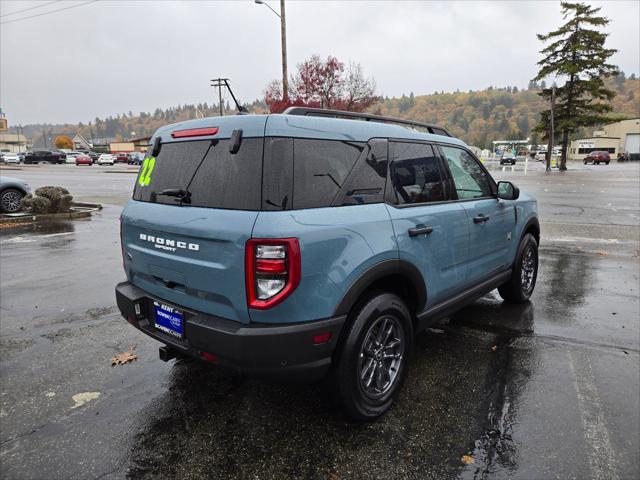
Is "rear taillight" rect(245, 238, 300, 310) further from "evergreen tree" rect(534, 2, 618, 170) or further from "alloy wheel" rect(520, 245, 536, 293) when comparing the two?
"evergreen tree" rect(534, 2, 618, 170)

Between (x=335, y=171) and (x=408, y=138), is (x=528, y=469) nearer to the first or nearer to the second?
(x=335, y=171)

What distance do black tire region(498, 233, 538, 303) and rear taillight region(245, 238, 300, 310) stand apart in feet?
10.9

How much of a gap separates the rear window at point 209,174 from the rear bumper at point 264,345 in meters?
0.66

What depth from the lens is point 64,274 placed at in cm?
634

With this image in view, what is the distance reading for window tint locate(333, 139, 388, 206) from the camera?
2.63 m

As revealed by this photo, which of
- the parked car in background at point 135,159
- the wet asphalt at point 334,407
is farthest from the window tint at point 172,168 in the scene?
the parked car in background at point 135,159

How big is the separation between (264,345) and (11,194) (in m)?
12.4

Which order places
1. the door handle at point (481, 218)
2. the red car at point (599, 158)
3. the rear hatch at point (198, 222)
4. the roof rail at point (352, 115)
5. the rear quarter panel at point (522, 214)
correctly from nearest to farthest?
the rear hatch at point (198, 222) < the roof rail at point (352, 115) < the door handle at point (481, 218) < the rear quarter panel at point (522, 214) < the red car at point (599, 158)

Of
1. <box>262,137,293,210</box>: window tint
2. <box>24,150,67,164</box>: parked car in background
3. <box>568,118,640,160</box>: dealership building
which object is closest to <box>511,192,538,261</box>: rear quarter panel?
<box>262,137,293,210</box>: window tint

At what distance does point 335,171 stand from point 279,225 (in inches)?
23.0

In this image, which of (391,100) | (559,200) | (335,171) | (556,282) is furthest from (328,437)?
(391,100)

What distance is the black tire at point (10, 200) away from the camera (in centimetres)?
1144

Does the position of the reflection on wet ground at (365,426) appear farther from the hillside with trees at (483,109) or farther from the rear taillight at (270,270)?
the hillside with trees at (483,109)

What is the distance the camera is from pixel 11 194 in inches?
456
